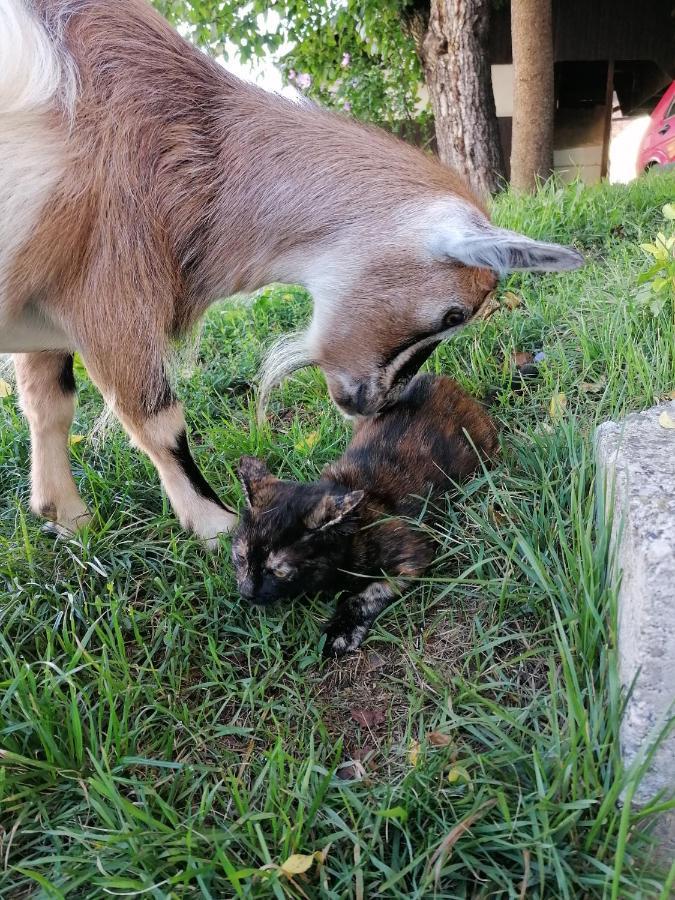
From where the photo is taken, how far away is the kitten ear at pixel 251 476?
2348 millimetres

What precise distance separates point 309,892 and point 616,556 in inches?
39.0

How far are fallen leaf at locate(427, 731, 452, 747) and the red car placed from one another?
29.4 ft

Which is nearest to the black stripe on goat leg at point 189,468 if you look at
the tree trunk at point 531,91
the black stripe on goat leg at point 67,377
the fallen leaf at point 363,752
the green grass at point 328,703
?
the green grass at point 328,703

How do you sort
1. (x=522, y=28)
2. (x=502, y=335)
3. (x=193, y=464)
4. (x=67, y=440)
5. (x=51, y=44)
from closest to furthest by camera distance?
(x=51, y=44), (x=193, y=464), (x=67, y=440), (x=502, y=335), (x=522, y=28)

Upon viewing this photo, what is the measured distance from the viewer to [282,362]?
9.55 ft

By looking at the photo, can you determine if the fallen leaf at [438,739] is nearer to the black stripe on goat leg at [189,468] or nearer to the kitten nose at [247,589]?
the kitten nose at [247,589]

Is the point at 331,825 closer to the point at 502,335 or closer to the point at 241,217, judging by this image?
the point at 241,217

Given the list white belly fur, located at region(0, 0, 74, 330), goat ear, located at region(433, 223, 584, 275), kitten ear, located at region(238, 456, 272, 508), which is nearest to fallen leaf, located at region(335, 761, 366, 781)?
kitten ear, located at region(238, 456, 272, 508)

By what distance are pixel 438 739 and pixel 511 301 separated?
2.63 meters

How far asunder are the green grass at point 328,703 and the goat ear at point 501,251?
543 mm

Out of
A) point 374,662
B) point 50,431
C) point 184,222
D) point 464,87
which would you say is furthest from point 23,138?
point 464,87

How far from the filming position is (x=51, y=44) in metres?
2.24

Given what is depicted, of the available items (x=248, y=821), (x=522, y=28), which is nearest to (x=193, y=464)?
(x=248, y=821)

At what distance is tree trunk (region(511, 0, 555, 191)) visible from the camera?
6207 mm
